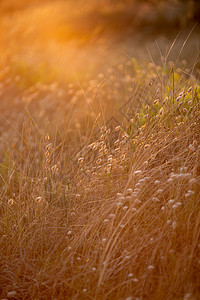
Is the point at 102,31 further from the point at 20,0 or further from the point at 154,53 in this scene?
the point at 154,53

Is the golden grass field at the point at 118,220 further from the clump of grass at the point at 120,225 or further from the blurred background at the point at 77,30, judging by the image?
the blurred background at the point at 77,30

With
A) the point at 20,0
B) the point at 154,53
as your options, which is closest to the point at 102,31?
the point at 20,0

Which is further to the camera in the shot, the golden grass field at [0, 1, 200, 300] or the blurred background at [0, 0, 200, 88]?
the blurred background at [0, 0, 200, 88]

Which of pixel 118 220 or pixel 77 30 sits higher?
pixel 77 30

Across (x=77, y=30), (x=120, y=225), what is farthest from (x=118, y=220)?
(x=77, y=30)

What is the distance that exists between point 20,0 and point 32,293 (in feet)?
30.7

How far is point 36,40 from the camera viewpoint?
7809mm

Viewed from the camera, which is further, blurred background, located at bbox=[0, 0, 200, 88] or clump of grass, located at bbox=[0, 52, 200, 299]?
blurred background, located at bbox=[0, 0, 200, 88]

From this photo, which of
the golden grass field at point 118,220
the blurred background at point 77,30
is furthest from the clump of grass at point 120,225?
the blurred background at point 77,30

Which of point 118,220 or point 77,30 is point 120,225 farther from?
point 77,30

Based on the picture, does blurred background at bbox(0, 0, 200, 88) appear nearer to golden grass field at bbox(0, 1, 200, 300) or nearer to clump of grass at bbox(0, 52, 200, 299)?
golden grass field at bbox(0, 1, 200, 300)

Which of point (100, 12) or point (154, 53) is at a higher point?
point (100, 12)

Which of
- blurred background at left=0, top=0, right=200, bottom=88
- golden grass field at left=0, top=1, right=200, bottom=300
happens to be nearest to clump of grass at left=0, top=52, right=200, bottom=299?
golden grass field at left=0, top=1, right=200, bottom=300

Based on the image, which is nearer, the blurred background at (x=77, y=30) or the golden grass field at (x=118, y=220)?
the golden grass field at (x=118, y=220)
